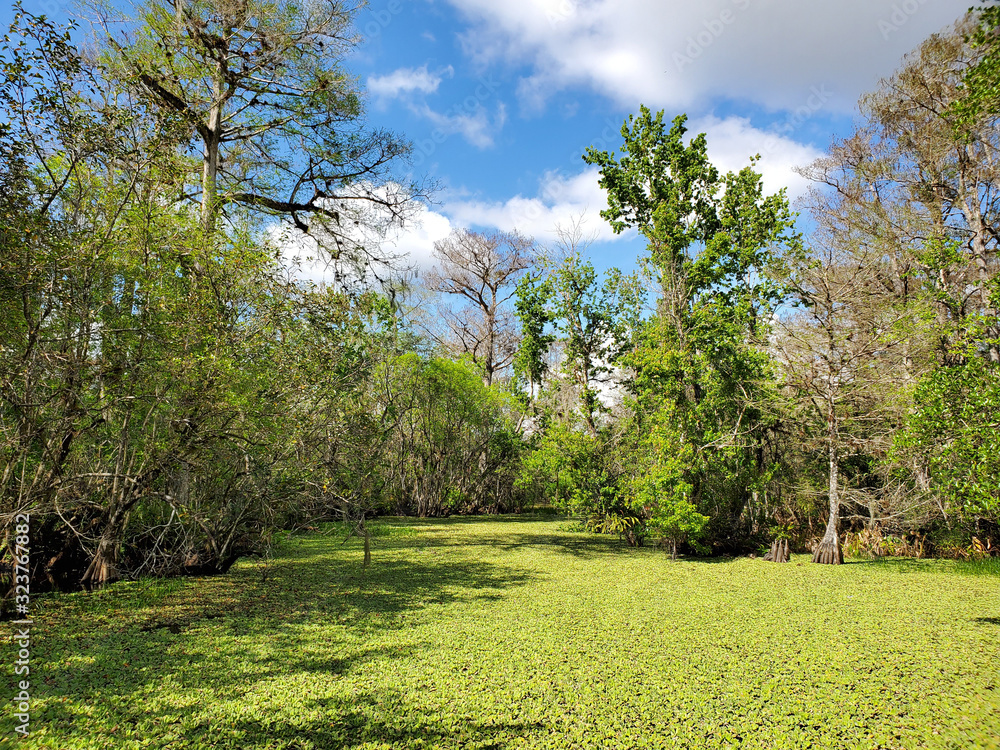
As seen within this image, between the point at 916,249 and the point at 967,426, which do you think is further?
the point at 916,249

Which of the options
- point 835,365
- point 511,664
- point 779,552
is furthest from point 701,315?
point 511,664

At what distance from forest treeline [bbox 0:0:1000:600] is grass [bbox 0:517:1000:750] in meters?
0.85

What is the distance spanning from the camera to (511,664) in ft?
10.6

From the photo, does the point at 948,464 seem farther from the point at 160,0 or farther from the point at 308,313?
the point at 160,0

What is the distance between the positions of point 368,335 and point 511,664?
6318mm

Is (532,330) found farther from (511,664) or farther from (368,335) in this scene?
(511,664)

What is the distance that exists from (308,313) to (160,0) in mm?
5726

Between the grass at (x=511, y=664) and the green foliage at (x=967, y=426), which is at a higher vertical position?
the green foliage at (x=967, y=426)

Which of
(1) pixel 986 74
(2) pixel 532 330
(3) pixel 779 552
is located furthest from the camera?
(2) pixel 532 330

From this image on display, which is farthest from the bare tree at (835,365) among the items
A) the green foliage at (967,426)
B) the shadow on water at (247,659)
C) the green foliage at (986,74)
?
the shadow on water at (247,659)

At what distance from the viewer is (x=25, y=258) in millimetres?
3393

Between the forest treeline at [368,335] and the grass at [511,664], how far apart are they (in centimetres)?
85

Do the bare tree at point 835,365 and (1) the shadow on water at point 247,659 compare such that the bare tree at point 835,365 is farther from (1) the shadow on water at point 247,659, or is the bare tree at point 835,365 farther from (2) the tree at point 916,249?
(1) the shadow on water at point 247,659

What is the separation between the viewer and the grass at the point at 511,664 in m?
2.43
